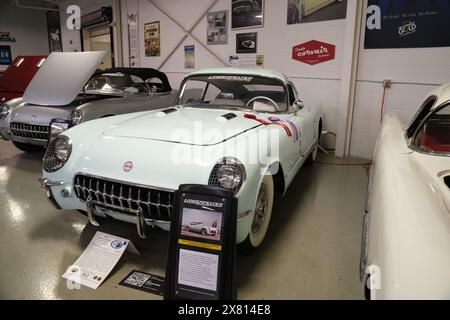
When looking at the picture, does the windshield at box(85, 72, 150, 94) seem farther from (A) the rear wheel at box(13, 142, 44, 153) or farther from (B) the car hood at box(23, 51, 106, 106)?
(A) the rear wheel at box(13, 142, 44, 153)

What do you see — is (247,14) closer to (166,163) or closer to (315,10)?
(315,10)

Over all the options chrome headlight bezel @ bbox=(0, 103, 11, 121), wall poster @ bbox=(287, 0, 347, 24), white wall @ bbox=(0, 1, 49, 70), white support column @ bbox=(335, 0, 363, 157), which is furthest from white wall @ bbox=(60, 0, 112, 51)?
white support column @ bbox=(335, 0, 363, 157)

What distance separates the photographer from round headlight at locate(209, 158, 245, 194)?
175cm

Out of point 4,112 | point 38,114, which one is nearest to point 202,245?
point 38,114

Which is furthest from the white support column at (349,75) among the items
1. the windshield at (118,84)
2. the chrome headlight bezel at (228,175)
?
the chrome headlight bezel at (228,175)

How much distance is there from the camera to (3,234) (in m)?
2.47

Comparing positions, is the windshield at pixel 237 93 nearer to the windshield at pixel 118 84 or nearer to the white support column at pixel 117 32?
the windshield at pixel 118 84

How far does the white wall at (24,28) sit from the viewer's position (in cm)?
1162

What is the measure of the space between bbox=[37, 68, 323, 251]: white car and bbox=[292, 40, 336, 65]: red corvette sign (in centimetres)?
269

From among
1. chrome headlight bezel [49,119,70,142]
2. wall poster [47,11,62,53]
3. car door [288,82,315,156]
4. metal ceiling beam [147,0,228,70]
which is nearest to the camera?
car door [288,82,315,156]

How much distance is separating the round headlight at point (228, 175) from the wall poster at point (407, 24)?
12.4 ft

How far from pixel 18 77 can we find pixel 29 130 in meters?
2.97
